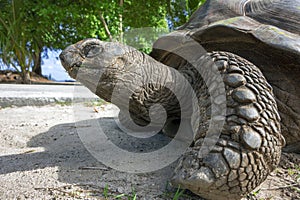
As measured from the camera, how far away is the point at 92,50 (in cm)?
147

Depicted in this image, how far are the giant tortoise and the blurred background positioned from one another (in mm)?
4832

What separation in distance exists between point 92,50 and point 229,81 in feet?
2.60

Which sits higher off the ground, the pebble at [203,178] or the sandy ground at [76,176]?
the pebble at [203,178]

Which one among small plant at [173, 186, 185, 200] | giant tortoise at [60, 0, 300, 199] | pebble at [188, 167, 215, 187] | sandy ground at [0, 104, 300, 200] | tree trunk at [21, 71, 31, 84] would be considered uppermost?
giant tortoise at [60, 0, 300, 199]

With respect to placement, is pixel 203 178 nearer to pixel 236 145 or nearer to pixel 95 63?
pixel 236 145

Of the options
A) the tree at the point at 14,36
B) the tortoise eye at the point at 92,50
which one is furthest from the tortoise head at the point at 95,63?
the tree at the point at 14,36

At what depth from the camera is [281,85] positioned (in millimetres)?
1362

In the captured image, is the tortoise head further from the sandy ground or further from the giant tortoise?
the sandy ground

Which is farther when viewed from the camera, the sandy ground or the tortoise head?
the tortoise head

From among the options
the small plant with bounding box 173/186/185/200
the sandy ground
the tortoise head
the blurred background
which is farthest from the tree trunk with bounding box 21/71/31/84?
the small plant with bounding box 173/186/185/200

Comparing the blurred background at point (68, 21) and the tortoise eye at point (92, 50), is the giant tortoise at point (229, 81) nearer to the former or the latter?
the tortoise eye at point (92, 50)

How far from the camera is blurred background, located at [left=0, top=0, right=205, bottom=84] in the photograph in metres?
7.95

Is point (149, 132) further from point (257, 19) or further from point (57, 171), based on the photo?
point (257, 19)

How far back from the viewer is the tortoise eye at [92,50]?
1.45m
